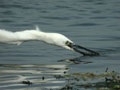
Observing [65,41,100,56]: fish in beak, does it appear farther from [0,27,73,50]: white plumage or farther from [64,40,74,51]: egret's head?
[0,27,73,50]: white plumage

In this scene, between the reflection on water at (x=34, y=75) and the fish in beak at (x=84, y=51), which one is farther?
the fish in beak at (x=84, y=51)

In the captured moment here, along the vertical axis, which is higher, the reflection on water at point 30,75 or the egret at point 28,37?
the egret at point 28,37

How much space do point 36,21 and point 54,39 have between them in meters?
7.56

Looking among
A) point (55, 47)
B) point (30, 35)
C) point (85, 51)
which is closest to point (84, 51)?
point (85, 51)

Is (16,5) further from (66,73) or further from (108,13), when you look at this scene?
(66,73)

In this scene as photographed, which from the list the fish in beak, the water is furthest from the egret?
the fish in beak

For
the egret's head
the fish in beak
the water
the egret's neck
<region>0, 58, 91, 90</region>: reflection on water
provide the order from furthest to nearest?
1. the fish in beak
2. the egret's head
3. the egret's neck
4. the water
5. <region>0, 58, 91, 90</region>: reflection on water

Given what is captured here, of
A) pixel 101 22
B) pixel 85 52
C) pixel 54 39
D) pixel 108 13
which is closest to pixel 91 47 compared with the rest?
pixel 85 52

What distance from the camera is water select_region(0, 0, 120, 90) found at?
12.0 m

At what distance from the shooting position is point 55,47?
15906 millimetres

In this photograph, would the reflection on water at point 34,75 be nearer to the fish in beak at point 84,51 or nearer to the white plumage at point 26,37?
the fish in beak at point 84,51

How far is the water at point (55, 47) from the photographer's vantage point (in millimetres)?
11953

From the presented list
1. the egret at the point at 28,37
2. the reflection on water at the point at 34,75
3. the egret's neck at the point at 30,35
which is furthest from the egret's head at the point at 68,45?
the egret's neck at the point at 30,35

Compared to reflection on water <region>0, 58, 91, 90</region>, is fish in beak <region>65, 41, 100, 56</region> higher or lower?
higher
